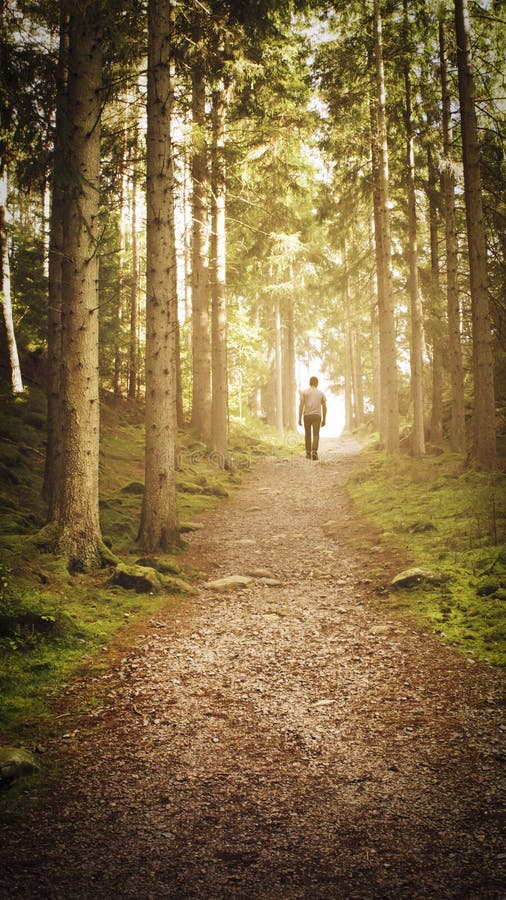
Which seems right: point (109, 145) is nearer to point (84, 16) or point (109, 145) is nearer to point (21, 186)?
point (21, 186)

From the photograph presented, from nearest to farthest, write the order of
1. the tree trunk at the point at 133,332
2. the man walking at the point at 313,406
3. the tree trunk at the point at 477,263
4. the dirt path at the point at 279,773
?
the dirt path at the point at 279,773 < the tree trunk at the point at 477,263 < the man walking at the point at 313,406 < the tree trunk at the point at 133,332

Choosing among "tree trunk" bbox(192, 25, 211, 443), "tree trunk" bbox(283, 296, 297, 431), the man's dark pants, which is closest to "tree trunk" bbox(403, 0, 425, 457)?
the man's dark pants

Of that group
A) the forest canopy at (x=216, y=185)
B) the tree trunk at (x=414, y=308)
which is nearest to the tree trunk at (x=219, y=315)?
the forest canopy at (x=216, y=185)

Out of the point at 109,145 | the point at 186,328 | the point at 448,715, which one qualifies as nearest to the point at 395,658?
the point at 448,715

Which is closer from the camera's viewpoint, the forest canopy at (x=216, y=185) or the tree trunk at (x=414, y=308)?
the forest canopy at (x=216, y=185)

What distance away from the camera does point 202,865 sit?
8.30ft

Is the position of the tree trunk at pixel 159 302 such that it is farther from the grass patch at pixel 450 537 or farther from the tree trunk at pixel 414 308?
the tree trunk at pixel 414 308

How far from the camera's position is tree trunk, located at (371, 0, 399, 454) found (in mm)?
14875

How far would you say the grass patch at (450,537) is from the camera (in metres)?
5.33

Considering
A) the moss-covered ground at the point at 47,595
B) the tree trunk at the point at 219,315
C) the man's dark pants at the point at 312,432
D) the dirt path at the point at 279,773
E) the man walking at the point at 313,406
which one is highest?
the tree trunk at the point at 219,315

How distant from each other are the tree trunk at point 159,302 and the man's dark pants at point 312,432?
7795 millimetres

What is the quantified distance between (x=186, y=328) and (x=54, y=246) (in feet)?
56.2

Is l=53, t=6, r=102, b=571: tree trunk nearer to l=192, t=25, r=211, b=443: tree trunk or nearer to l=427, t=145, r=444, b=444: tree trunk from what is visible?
l=192, t=25, r=211, b=443: tree trunk

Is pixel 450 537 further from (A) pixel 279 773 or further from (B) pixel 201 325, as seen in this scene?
(B) pixel 201 325
